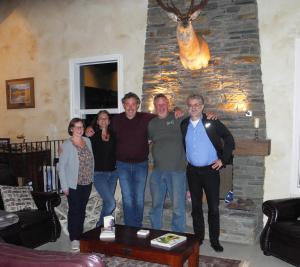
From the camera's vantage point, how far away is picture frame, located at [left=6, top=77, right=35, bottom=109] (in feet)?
18.6

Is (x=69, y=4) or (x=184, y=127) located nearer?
(x=184, y=127)

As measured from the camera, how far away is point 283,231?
321cm

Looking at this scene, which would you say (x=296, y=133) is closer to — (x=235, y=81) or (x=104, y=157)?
(x=235, y=81)

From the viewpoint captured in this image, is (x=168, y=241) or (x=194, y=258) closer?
(x=168, y=241)

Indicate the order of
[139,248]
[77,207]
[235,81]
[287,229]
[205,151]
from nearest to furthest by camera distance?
[139,248] → [287,229] → [205,151] → [77,207] → [235,81]

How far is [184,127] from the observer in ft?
11.3

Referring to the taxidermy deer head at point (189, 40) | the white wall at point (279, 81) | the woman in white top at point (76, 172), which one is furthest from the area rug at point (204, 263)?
the taxidermy deer head at point (189, 40)

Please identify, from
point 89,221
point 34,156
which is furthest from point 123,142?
point 34,156

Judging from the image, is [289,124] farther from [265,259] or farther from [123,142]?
[123,142]

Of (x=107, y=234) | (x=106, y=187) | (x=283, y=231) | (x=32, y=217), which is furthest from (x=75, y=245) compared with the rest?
(x=283, y=231)

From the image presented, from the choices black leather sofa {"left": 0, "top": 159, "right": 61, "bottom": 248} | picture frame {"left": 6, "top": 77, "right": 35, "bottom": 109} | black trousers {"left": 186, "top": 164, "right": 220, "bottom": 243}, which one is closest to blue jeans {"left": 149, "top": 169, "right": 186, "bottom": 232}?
black trousers {"left": 186, "top": 164, "right": 220, "bottom": 243}

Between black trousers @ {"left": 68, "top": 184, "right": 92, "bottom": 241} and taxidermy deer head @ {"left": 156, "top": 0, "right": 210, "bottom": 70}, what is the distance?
1.99 m

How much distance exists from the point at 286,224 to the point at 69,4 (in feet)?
14.4

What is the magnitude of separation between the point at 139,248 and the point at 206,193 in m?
1.15
